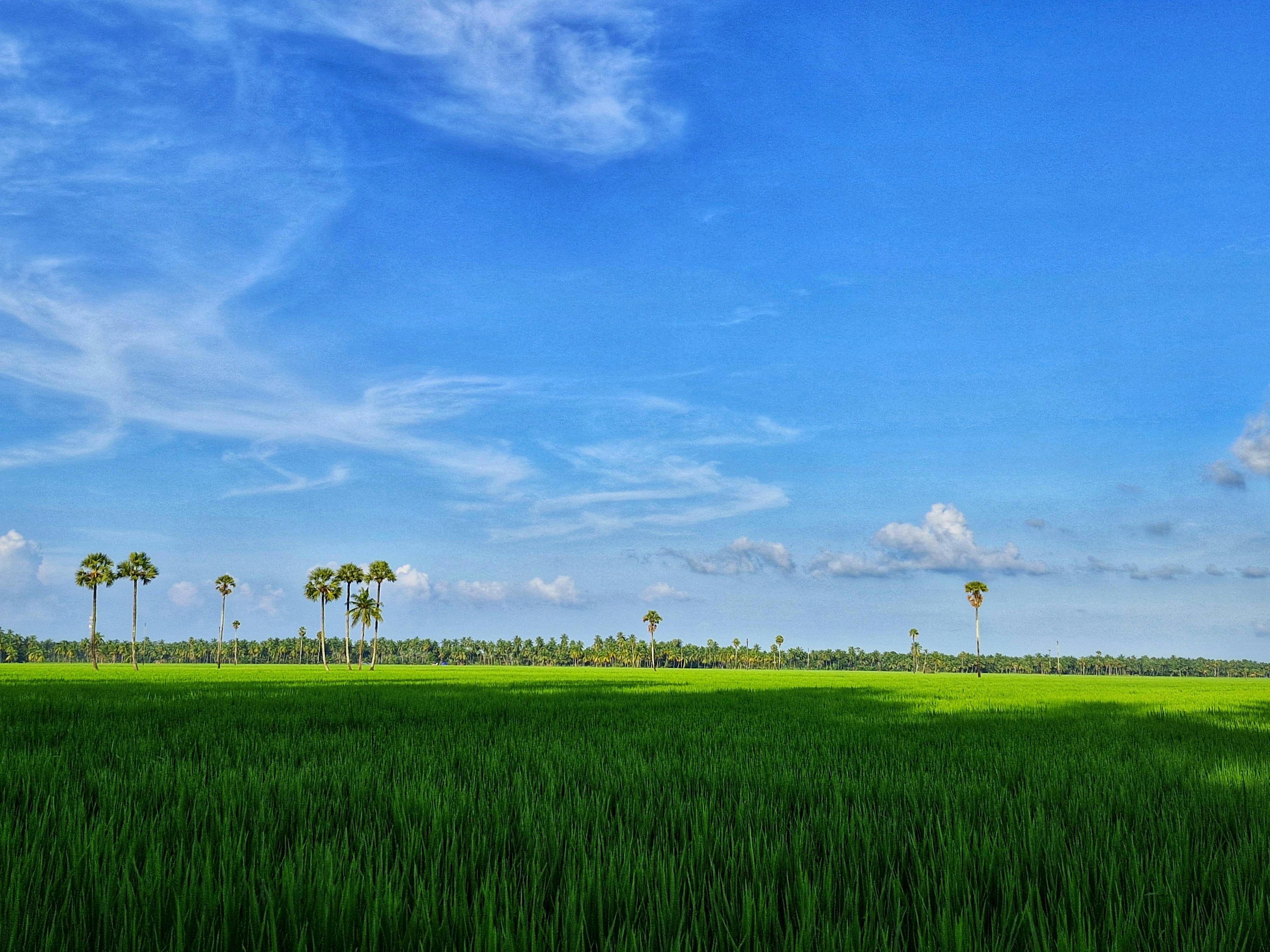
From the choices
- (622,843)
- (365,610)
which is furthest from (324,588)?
(622,843)

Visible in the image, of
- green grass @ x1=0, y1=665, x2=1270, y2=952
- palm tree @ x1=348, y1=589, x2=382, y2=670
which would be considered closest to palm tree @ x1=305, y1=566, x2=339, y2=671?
palm tree @ x1=348, y1=589, x2=382, y2=670

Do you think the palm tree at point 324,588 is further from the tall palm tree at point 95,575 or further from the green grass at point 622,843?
the green grass at point 622,843

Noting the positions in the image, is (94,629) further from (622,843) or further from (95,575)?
(622,843)

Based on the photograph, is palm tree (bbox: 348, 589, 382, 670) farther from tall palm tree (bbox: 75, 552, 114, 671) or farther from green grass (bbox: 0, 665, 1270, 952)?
green grass (bbox: 0, 665, 1270, 952)

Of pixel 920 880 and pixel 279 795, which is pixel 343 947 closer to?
pixel 920 880

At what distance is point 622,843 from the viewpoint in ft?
12.4

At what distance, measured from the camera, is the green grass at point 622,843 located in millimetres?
2732

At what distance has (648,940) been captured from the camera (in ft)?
8.25

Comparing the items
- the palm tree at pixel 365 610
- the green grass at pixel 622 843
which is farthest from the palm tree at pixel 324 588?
the green grass at pixel 622 843

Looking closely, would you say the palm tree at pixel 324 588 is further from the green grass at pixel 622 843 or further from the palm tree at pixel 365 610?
the green grass at pixel 622 843

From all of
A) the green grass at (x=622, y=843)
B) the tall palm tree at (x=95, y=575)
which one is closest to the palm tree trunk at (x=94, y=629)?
the tall palm tree at (x=95, y=575)

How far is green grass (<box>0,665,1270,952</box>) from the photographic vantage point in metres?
2.73

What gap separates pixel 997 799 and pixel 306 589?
114 meters

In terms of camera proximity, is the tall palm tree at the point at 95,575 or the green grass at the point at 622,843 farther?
the tall palm tree at the point at 95,575
